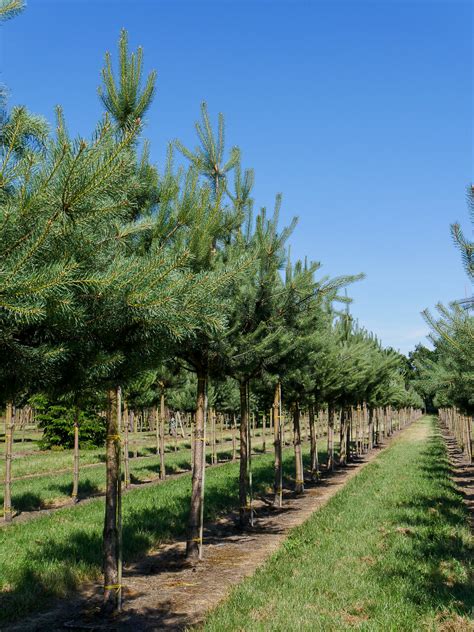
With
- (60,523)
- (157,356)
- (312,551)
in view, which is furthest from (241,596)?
(60,523)

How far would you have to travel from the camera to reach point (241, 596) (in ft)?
21.1

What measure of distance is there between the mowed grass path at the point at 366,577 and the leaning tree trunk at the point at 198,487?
113 cm

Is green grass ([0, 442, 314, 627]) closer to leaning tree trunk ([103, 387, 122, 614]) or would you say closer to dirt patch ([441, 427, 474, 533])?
leaning tree trunk ([103, 387, 122, 614])

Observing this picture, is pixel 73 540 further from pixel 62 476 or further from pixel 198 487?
pixel 62 476

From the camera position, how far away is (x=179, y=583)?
7.53 meters

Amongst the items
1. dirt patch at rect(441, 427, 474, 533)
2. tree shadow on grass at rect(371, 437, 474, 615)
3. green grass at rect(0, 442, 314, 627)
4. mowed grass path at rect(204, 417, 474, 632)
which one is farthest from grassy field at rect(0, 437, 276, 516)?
dirt patch at rect(441, 427, 474, 533)

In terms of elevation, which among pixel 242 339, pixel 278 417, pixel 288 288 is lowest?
pixel 278 417

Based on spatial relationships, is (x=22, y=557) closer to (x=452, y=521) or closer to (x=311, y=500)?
(x=452, y=521)

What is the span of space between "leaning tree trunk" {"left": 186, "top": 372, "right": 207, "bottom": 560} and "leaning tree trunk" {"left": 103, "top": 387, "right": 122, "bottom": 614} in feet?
6.78

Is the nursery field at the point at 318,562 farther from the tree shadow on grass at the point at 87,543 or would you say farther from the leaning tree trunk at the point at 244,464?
the leaning tree trunk at the point at 244,464

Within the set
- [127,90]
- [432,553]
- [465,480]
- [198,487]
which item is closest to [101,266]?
[127,90]

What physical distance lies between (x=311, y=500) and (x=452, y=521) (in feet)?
16.8

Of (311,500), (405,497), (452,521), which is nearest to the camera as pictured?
(452,521)

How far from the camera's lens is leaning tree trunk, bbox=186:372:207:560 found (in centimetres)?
856
